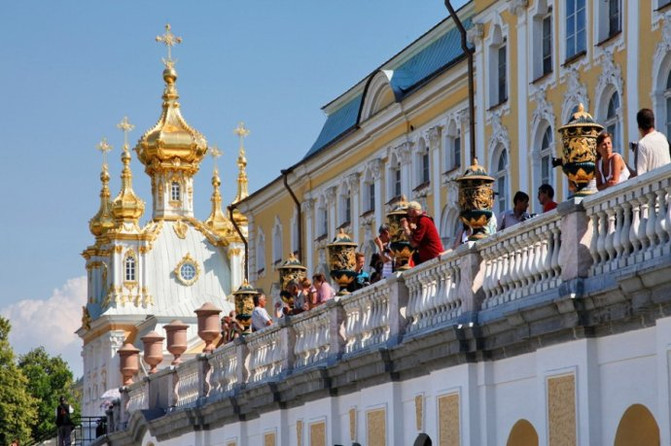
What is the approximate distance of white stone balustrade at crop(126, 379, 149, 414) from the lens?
Answer: 1735 inches

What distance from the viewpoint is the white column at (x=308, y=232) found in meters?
64.1

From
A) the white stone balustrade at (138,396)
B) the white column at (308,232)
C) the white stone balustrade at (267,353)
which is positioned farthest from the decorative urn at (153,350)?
the white column at (308,232)

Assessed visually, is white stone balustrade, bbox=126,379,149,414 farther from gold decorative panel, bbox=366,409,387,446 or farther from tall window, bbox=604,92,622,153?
gold decorative panel, bbox=366,409,387,446

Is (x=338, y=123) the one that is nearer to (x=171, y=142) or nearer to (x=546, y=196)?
(x=546, y=196)

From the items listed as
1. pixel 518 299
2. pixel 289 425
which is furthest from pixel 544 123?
pixel 518 299

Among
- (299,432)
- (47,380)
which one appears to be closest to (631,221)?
(299,432)

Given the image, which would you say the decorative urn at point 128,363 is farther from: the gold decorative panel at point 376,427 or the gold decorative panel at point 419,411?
the gold decorative panel at point 419,411

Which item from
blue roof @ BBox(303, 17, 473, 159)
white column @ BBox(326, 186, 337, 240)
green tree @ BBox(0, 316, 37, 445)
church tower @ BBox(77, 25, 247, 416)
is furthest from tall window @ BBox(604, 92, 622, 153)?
church tower @ BBox(77, 25, 247, 416)

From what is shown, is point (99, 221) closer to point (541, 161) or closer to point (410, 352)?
point (541, 161)

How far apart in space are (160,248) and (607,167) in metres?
118

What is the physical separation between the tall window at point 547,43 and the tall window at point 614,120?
9.98 ft

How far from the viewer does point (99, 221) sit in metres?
138

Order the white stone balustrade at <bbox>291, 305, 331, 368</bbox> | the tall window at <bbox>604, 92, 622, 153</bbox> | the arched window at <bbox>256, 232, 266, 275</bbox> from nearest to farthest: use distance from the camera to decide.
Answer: the white stone balustrade at <bbox>291, 305, 331, 368</bbox>, the tall window at <bbox>604, 92, 622, 153</bbox>, the arched window at <bbox>256, 232, 266, 275</bbox>

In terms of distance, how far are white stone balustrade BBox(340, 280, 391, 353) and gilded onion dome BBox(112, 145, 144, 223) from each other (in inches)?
4241
